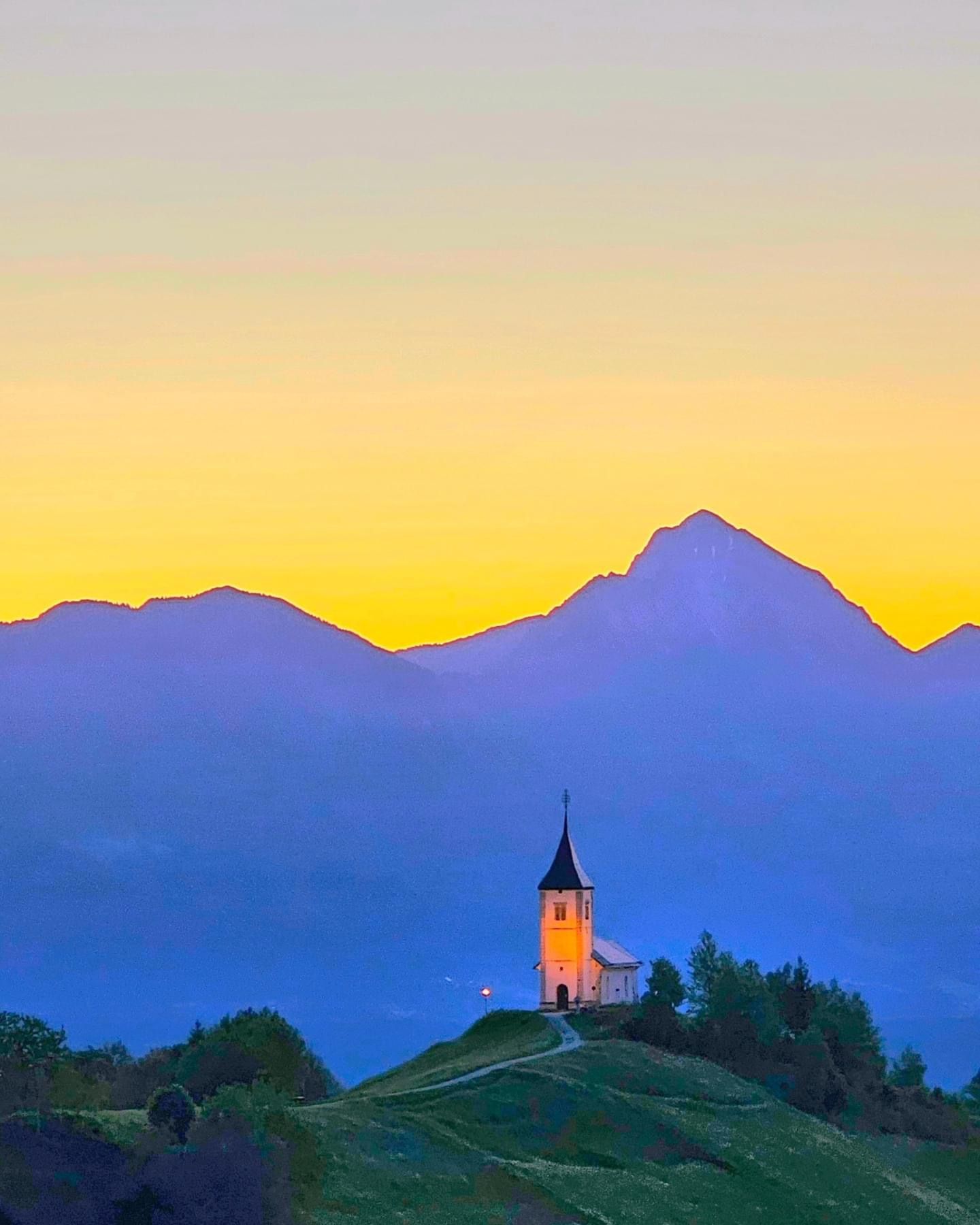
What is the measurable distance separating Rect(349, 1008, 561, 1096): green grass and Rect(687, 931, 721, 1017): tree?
10.9 metres

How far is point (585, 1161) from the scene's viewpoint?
10750 centimetres

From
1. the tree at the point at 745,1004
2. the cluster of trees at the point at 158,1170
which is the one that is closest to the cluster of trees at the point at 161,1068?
the cluster of trees at the point at 158,1170

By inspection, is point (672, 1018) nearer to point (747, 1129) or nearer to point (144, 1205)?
point (747, 1129)

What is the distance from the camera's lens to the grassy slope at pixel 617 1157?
9269cm

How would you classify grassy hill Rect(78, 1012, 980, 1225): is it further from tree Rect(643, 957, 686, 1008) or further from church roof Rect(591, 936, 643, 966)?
church roof Rect(591, 936, 643, 966)

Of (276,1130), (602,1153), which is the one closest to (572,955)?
(602,1153)

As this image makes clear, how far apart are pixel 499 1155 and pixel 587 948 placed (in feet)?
197

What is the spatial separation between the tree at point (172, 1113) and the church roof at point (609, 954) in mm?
80017

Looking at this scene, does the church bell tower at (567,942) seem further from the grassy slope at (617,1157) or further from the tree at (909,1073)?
the tree at (909,1073)

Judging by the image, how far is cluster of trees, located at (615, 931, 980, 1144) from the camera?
14362 cm

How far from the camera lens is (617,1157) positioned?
358 ft

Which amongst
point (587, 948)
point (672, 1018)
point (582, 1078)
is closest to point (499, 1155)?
point (582, 1078)

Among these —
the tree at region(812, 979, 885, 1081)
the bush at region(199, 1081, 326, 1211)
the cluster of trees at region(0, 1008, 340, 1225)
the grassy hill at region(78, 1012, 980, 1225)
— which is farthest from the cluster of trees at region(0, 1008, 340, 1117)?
the tree at region(812, 979, 885, 1081)

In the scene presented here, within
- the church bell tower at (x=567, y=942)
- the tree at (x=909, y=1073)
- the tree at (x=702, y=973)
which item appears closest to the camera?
the tree at (x=702, y=973)
